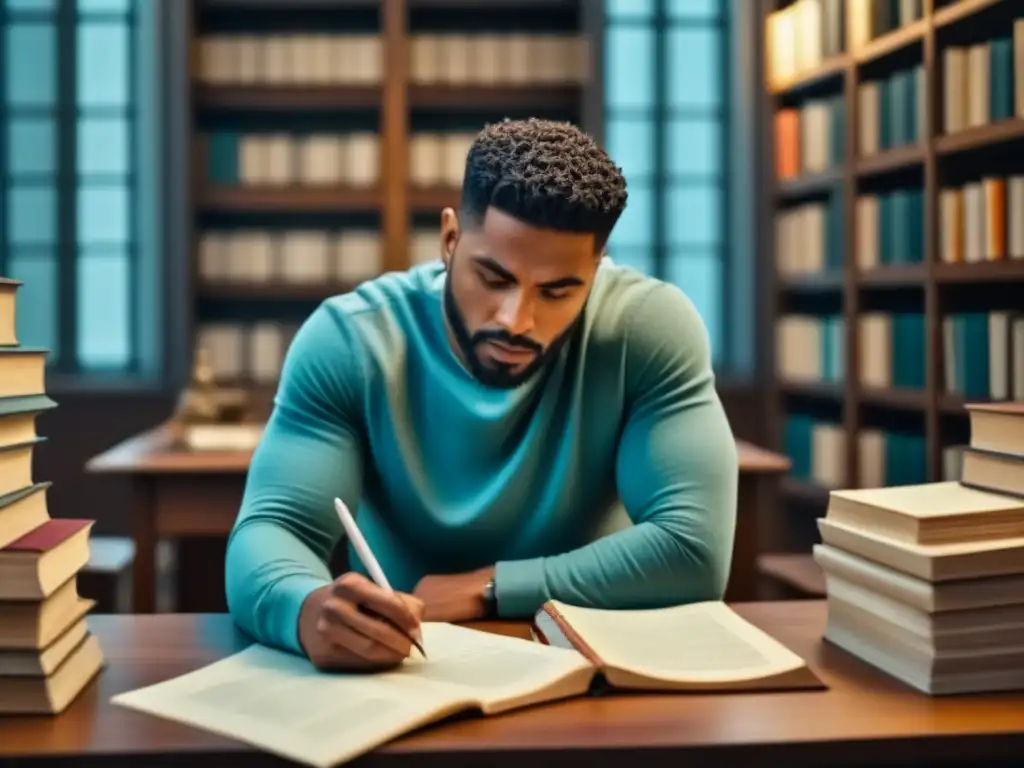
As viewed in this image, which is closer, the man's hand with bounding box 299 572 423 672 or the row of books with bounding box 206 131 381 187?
the man's hand with bounding box 299 572 423 672

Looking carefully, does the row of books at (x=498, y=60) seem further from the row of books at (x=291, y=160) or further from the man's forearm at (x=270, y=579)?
the man's forearm at (x=270, y=579)

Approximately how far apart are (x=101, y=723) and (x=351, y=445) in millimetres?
560

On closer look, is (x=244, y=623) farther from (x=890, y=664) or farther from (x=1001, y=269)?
(x=1001, y=269)

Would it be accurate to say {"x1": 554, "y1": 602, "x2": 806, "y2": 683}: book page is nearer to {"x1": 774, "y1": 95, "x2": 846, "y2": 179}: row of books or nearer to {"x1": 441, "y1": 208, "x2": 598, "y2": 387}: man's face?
{"x1": 441, "y1": 208, "x2": 598, "y2": 387}: man's face

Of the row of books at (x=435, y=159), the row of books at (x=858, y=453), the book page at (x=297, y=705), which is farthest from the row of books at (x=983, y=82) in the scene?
the book page at (x=297, y=705)

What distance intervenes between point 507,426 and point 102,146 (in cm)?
455

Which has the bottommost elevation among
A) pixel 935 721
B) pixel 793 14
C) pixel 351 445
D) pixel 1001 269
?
pixel 935 721

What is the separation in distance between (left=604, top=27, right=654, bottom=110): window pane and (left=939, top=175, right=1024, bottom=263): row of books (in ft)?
6.69

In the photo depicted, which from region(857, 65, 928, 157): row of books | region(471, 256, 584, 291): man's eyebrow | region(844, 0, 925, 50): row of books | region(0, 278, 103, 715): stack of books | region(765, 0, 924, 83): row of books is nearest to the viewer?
region(0, 278, 103, 715): stack of books

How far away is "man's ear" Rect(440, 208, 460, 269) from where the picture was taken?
1.45m

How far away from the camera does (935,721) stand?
41.1 inches

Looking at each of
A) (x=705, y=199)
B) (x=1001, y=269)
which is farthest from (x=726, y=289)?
(x=1001, y=269)

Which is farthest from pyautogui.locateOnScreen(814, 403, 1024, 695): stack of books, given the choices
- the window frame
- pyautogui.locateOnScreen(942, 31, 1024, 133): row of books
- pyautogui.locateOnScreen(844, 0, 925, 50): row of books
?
the window frame

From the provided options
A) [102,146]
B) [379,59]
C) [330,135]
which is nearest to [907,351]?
[379,59]
